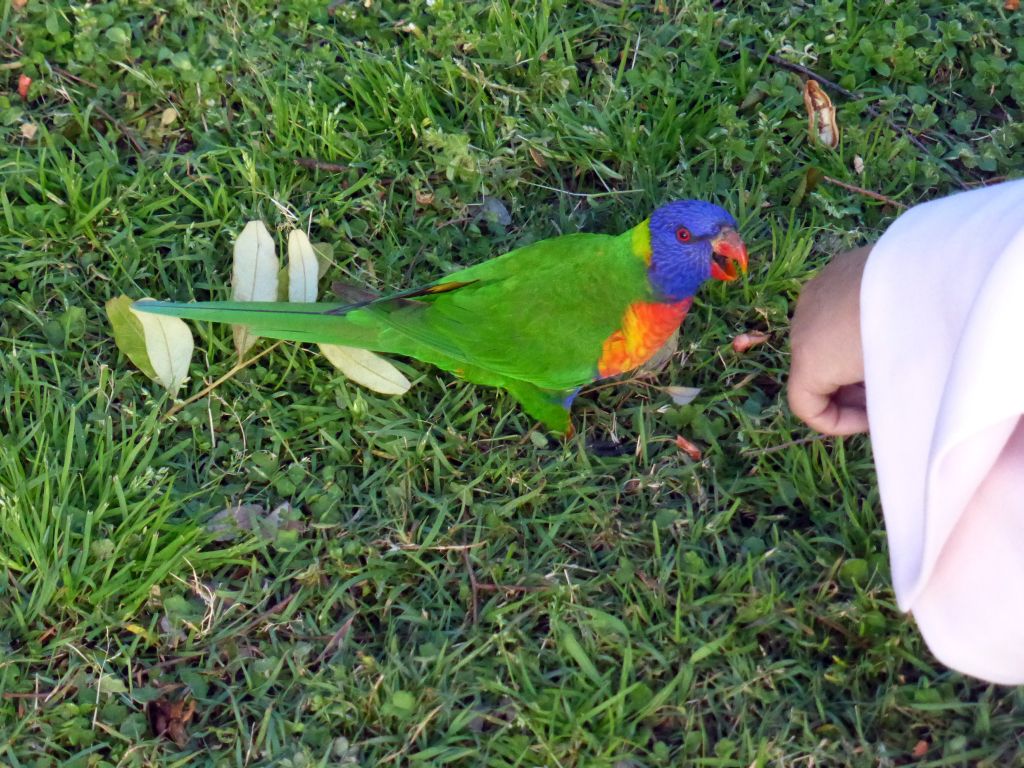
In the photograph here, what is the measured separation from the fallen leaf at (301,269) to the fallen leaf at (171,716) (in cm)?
112

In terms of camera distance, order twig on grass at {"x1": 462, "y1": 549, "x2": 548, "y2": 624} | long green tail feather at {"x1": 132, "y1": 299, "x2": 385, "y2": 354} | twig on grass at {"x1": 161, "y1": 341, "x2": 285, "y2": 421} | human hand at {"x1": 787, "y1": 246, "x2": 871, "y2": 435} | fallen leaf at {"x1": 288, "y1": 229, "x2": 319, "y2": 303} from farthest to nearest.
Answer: fallen leaf at {"x1": 288, "y1": 229, "x2": 319, "y2": 303}, twig on grass at {"x1": 161, "y1": 341, "x2": 285, "y2": 421}, long green tail feather at {"x1": 132, "y1": 299, "x2": 385, "y2": 354}, twig on grass at {"x1": 462, "y1": 549, "x2": 548, "y2": 624}, human hand at {"x1": 787, "y1": 246, "x2": 871, "y2": 435}

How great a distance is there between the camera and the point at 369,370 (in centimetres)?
263

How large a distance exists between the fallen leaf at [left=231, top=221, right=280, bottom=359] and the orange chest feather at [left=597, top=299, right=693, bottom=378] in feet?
3.29

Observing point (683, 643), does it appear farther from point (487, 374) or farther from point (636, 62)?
point (636, 62)

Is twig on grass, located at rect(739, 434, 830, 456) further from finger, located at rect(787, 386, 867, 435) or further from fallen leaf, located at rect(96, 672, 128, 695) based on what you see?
fallen leaf, located at rect(96, 672, 128, 695)

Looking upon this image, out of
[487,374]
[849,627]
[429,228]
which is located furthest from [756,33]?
[849,627]

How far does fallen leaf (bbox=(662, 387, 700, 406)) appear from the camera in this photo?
2.63 m

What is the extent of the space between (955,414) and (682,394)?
1.26 m

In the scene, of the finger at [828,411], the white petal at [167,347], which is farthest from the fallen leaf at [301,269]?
the finger at [828,411]

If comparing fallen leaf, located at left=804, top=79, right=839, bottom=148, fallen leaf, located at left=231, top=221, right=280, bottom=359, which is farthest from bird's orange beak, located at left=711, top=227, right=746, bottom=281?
fallen leaf, located at left=231, top=221, right=280, bottom=359

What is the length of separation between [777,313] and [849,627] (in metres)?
0.88

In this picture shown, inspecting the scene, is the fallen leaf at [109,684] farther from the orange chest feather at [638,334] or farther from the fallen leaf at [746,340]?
the fallen leaf at [746,340]

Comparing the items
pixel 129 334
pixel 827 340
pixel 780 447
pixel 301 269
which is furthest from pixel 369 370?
pixel 827 340

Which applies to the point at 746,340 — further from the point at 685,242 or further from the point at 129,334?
the point at 129,334
